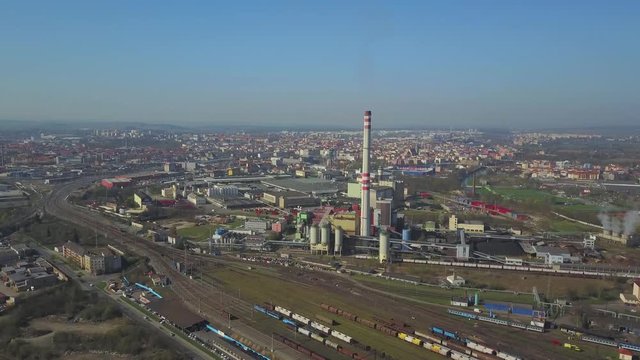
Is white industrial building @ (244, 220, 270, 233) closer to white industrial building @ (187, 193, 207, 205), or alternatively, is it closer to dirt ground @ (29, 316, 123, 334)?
white industrial building @ (187, 193, 207, 205)

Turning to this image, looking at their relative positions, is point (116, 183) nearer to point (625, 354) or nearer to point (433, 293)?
point (433, 293)

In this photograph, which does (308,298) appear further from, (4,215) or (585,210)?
(585,210)

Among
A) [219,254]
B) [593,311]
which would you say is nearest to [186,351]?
[219,254]

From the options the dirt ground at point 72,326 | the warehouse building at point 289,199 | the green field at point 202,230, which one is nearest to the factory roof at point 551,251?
the green field at point 202,230

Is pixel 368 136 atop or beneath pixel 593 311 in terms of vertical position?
atop

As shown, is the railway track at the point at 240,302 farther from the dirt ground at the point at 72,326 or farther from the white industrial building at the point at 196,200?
the white industrial building at the point at 196,200

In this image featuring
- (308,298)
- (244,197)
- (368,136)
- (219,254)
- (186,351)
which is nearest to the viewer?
(186,351)

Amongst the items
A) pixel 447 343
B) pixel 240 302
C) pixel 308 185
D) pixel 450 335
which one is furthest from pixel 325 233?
pixel 308 185
